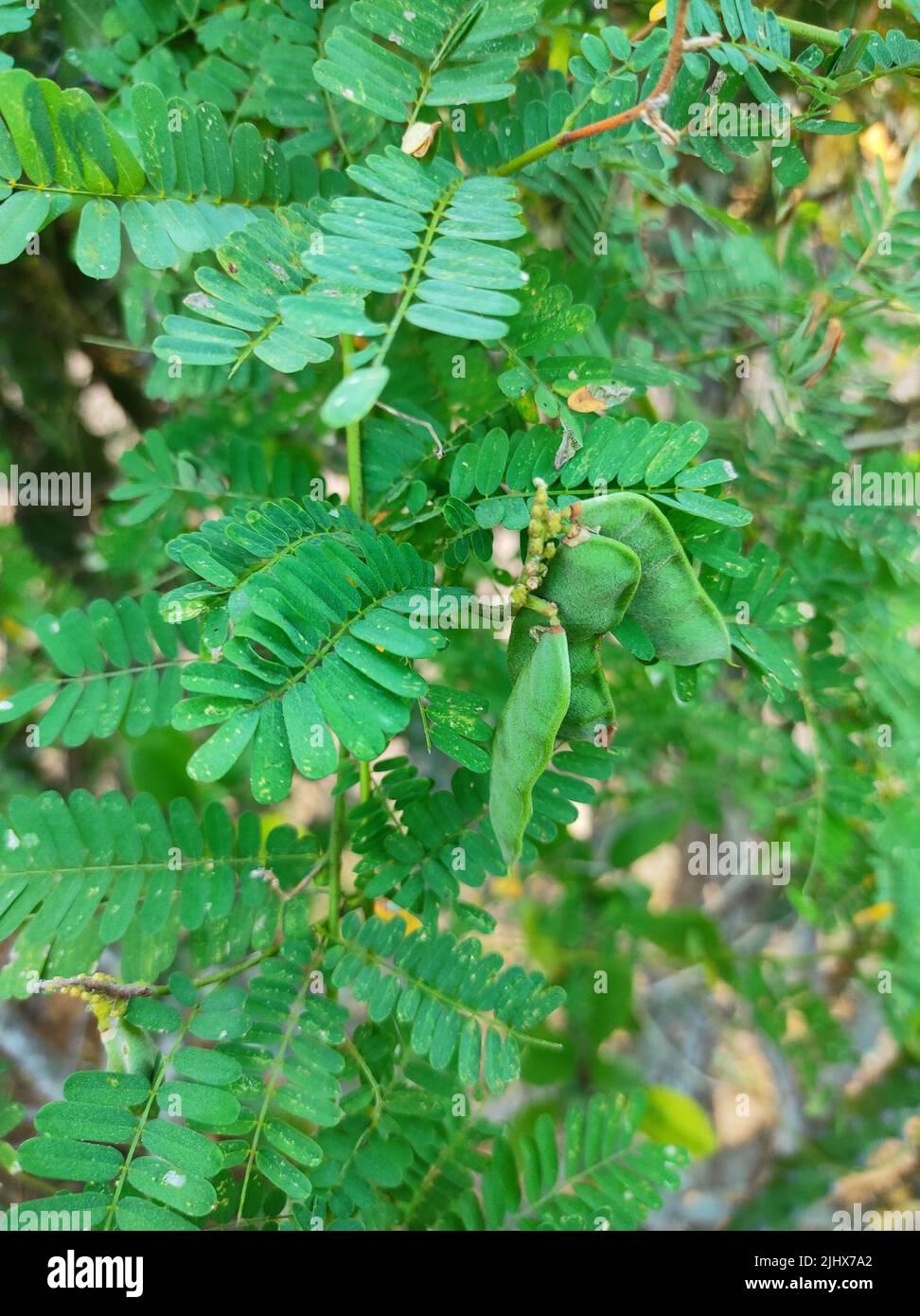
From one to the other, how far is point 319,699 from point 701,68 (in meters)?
0.43

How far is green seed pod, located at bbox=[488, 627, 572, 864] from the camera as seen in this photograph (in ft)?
1.66

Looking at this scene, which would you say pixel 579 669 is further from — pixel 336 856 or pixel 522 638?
pixel 336 856

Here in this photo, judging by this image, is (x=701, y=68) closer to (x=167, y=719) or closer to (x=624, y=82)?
(x=624, y=82)

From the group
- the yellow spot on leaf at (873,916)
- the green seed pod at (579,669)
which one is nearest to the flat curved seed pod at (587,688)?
the green seed pod at (579,669)

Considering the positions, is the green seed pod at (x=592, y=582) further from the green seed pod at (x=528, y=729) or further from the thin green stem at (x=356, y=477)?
the thin green stem at (x=356, y=477)

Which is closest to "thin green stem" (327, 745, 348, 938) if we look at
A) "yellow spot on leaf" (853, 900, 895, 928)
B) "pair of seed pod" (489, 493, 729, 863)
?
"pair of seed pod" (489, 493, 729, 863)

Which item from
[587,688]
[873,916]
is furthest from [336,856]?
[873,916]

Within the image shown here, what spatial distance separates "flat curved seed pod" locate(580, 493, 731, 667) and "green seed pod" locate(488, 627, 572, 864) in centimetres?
7

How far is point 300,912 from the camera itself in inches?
26.9

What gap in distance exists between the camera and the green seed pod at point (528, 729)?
51 cm

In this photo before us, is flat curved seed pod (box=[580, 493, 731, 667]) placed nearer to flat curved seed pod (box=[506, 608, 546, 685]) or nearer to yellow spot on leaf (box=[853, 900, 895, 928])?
flat curved seed pod (box=[506, 608, 546, 685])

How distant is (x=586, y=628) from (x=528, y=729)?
0.24 feet

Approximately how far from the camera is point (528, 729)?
1.70ft

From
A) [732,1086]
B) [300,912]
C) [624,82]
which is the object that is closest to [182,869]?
[300,912]
